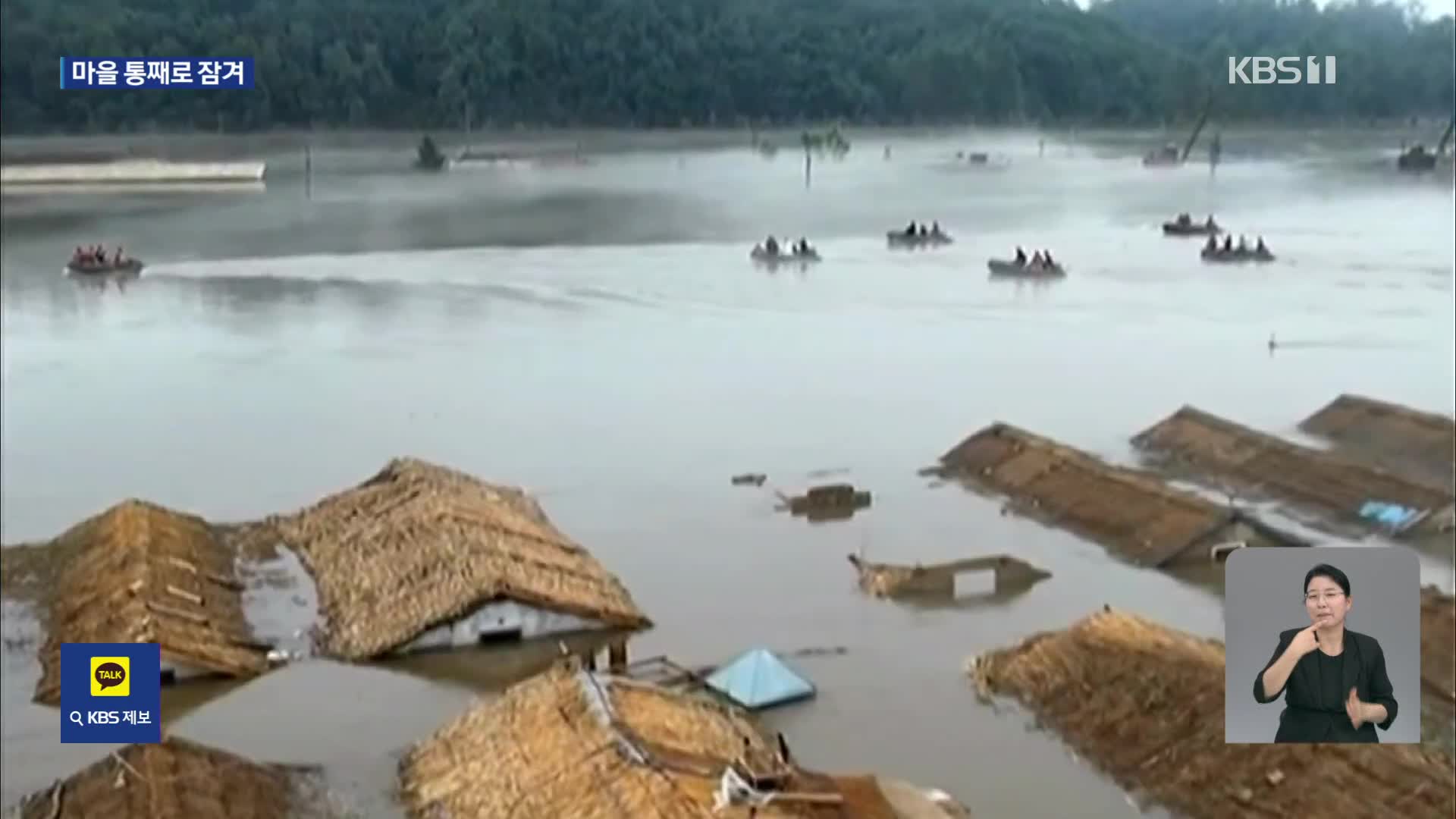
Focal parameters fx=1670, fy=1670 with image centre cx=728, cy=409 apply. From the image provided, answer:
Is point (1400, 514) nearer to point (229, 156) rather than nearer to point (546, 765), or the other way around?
point (546, 765)

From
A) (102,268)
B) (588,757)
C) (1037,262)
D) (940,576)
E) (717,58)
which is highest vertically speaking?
(717,58)

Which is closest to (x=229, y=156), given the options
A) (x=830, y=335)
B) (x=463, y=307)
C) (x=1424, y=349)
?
(x=463, y=307)

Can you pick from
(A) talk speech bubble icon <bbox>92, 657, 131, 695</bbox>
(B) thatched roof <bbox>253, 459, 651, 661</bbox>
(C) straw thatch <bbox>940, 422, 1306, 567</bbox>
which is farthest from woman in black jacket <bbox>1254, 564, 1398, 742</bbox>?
(C) straw thatch <bbox>940, 422, 1306, 567</bbox>

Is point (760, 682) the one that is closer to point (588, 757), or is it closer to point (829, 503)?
point (588, 757)

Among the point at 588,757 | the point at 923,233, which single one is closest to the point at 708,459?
the point at 588,757

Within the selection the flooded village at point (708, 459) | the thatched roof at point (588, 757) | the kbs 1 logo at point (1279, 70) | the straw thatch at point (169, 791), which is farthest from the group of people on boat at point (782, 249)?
the kbs 1 logo at point (1279, 70)

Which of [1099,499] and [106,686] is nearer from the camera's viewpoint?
[106,686]
